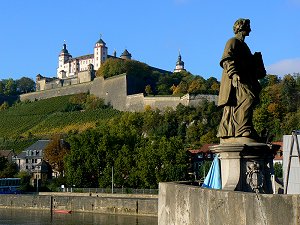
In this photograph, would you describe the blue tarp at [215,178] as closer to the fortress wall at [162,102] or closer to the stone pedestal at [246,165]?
the stone pedestal at [246,165]

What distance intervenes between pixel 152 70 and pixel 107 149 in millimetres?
70486

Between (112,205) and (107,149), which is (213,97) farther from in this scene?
(112,205)

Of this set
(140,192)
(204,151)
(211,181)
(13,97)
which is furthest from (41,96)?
(211,181)

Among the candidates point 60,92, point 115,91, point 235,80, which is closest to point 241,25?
point 235,80

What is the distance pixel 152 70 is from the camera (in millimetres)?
130625

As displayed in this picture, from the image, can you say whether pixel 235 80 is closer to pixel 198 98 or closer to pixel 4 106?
pixel 198 98

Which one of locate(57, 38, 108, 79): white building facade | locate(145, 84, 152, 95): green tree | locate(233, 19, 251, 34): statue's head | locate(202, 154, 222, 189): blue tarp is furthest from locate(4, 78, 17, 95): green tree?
locate(233, 19, 251, 34): statue's head

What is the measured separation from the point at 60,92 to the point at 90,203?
89.0 meters

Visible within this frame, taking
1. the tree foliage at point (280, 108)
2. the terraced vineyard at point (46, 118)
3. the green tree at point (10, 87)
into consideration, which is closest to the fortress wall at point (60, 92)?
the terraced vineyard at point (46, 118)

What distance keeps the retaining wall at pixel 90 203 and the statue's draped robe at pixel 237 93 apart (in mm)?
34914

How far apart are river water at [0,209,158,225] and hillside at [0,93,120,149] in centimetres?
5377

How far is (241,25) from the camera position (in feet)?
32.3

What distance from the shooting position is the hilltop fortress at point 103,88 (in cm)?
10050

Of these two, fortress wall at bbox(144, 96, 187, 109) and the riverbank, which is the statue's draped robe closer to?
the riverbank
